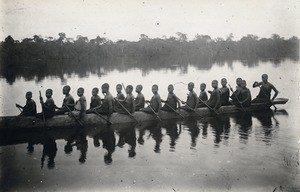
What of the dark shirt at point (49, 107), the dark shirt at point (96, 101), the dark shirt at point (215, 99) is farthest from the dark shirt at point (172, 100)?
the dark shirt at point (49, 107)

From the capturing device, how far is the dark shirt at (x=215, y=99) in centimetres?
1380

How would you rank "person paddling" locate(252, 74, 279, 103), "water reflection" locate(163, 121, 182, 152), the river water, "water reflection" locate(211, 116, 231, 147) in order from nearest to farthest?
the river water, "water reflection" locate(163, 121, 182, 152), "water reflection" locate(211, 116, 231, 147), "person paddling" locate(252, 74, 279, 103)

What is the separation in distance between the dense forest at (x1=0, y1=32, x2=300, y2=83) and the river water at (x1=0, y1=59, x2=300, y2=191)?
118 feet

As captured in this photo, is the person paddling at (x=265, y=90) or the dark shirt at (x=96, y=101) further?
the person paddling at (x=265, y=90)

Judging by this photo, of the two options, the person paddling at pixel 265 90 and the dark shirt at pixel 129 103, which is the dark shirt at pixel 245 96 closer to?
the person paddling at pixel 265 90

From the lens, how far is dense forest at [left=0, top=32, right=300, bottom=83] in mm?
50281

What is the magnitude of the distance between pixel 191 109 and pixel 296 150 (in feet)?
16.0

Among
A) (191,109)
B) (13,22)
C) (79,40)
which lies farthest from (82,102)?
(79,40)

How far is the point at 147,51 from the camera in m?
66.0

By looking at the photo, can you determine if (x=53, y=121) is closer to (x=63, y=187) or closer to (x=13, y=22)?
(x=13, y=22)

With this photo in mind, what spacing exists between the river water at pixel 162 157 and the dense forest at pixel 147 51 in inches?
1419

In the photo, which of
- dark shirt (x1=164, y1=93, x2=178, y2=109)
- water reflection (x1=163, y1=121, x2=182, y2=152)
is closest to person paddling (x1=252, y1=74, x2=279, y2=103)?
dark shirt (x1=164, y1=93, x2=178, y2=109)

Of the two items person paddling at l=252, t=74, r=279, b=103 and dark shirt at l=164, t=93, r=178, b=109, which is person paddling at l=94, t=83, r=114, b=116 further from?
person paddling at l=252, t=74, r=279, b=103

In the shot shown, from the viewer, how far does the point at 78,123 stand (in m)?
11.6
